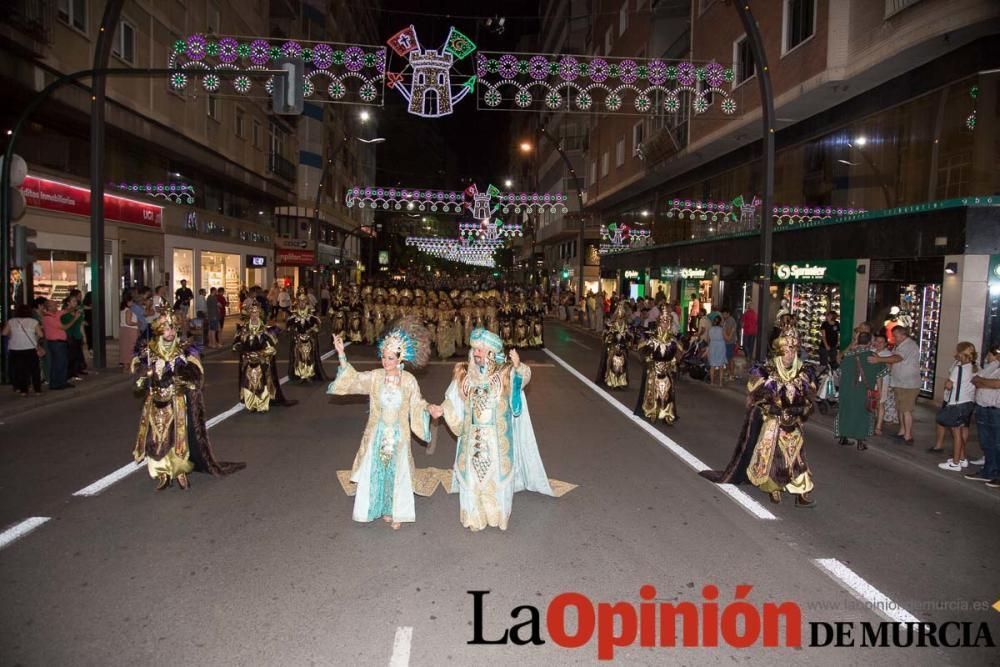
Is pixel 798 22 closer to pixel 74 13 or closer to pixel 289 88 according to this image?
pixel 289 88

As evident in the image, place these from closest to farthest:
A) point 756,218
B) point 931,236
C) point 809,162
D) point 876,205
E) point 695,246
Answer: point 931,236 < point 876,205 < point 809,162 < point 756,218 < point 695,246

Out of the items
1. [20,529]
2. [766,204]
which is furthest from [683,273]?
[20,529]

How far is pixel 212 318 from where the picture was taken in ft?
67.4

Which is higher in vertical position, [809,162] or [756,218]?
[809,162]

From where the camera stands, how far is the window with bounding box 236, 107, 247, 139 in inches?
1180

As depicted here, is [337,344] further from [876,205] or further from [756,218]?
[756,218]

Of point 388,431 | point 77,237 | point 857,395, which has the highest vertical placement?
point 77,237

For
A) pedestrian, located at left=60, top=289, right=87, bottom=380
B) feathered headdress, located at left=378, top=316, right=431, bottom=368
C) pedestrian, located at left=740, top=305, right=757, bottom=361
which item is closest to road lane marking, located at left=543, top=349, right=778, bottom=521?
feathered headdress, located at left=378, top=316, right=431, bottom=368

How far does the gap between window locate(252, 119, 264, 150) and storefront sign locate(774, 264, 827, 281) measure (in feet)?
79.8

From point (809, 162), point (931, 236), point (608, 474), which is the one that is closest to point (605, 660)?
point (608, 474)

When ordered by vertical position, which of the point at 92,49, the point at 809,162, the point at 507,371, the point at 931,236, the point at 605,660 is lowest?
the point at 605,660

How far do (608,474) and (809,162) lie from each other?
14.8 m

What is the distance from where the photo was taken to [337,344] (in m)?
5.88

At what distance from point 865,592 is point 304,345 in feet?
38.0
